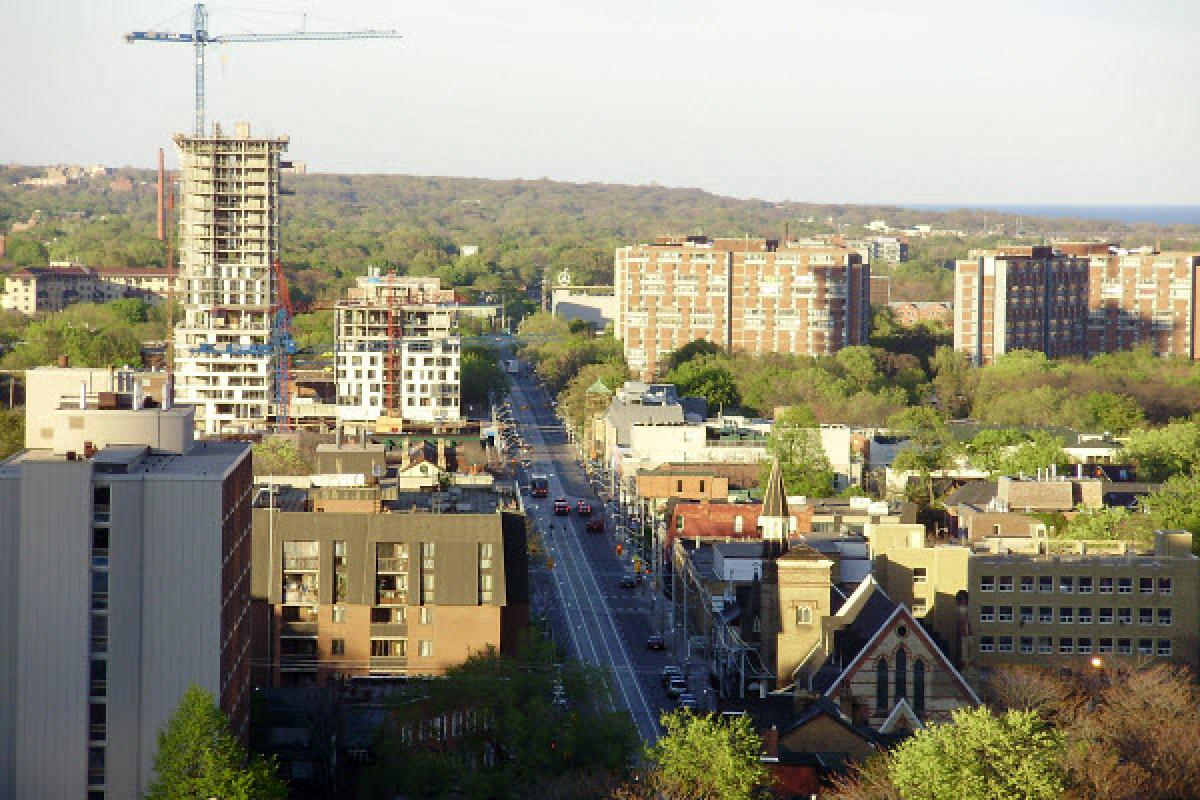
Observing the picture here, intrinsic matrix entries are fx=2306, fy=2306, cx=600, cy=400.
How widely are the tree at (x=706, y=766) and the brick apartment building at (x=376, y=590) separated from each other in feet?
47.6

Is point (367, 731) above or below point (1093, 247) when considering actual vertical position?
below

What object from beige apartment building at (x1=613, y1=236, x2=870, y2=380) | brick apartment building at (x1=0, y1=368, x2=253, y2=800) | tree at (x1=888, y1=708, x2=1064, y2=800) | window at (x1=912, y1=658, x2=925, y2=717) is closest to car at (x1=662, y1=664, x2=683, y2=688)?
window at (x1=912, y1=658, x2=925, y2=717)

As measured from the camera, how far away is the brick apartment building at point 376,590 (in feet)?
182

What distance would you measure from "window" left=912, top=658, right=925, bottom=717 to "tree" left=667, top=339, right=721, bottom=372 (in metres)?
88.7

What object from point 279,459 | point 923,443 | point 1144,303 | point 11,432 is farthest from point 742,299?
point 11,432

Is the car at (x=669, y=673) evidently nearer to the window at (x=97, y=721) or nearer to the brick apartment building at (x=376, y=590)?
the brick apartment building at (x=376, y=590)

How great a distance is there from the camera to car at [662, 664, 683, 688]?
2318 inches

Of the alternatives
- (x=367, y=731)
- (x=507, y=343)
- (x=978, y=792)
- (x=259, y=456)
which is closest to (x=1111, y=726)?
(x=978, y=792)

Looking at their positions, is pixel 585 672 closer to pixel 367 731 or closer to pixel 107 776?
pixel 367 731

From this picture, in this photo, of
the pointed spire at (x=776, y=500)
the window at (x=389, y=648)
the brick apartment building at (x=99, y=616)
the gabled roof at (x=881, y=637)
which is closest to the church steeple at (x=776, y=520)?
the pointed spire at (x=776, y=500)

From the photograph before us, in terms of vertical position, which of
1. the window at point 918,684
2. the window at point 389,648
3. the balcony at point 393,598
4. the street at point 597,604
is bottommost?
the street at point 597,604

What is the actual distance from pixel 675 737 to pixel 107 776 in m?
10.1

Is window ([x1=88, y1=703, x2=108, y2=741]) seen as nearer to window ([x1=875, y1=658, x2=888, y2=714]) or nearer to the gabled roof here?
the gabled roof

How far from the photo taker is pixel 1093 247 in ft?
558
